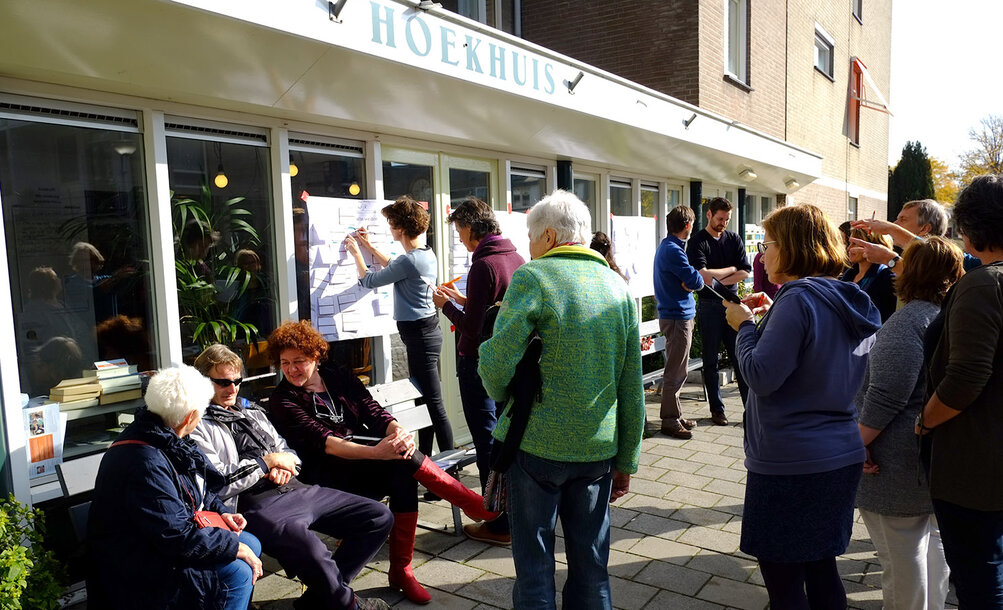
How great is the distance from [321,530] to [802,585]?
2.05 metres

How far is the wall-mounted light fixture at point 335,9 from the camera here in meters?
3.52

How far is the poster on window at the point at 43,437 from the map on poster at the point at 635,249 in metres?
5.31

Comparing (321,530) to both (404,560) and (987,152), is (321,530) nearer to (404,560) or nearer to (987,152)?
(404,560)

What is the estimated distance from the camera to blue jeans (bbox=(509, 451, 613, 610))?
2545mm

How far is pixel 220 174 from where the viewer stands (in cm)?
406

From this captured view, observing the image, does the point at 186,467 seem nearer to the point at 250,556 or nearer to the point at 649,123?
the point at 250,556

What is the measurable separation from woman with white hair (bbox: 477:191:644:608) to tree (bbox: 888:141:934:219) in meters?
32.6

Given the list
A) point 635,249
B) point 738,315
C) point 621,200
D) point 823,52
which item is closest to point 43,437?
point 738,315

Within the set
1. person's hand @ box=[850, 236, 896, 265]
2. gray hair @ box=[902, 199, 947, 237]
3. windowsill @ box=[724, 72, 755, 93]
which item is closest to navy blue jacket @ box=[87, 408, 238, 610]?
person's hand @ box=[850, 236, 896, 265]

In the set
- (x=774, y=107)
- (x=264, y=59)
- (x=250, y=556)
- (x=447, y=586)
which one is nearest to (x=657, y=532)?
(x=447, y=586)

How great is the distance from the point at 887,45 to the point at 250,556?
21.5 metres

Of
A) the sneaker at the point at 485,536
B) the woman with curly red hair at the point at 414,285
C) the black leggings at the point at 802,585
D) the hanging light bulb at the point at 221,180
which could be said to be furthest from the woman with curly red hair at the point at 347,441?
the black leggings at the point at 802,585

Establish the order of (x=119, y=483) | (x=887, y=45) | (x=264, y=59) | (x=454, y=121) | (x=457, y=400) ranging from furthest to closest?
(x=887, y=45), (x=457, y=400), (x=454, y=121), (x=264, y=59), (x=119, y=483)

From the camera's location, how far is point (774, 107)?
12.0 metres
